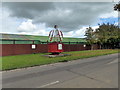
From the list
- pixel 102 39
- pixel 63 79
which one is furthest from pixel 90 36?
pixel 63 79

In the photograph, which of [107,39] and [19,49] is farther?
[107,39]

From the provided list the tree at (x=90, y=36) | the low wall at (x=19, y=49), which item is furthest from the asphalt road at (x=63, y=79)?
the tree at (x=90, y=36)

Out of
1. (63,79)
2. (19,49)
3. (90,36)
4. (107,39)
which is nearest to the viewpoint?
(63,79)

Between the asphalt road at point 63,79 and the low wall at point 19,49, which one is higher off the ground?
the low wall at point 19,49

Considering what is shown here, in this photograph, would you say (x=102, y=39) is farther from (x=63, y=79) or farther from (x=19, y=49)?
(x=63, y=79)

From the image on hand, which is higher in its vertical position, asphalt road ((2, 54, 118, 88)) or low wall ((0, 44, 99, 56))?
low wall ((0, 44, 99, 56))

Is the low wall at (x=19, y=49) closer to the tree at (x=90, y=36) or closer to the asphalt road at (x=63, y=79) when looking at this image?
the asphalt road at (x=63, y=79)

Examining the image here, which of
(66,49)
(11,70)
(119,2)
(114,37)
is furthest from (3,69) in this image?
(114,37)

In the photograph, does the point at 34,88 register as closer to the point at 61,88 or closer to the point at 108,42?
the point at 61,88

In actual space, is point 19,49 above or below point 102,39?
below

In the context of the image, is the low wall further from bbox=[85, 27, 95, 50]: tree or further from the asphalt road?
bbox=[85, 27, 95, 50]: tree

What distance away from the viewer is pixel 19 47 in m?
22.2

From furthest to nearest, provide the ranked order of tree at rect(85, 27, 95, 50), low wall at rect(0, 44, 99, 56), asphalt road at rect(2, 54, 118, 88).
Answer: tree at rect(85, 27, 95, 50)
low wall at rect(0, 44, 99, 56)
asphalt road at rect(2, 54, 118, 88)

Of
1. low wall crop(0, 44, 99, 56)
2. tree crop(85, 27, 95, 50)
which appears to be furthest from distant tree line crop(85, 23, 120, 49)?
low wall crop(0, 44, 99, 56)
